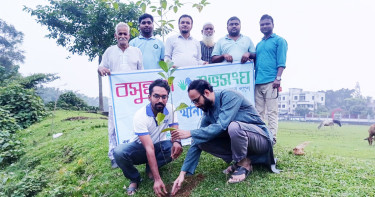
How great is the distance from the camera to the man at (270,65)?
149 inches

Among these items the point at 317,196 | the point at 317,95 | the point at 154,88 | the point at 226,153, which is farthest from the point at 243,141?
the point at 317,95

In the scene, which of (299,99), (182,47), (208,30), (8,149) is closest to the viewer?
(182,47)

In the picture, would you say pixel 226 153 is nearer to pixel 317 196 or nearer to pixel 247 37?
pixel 317 196

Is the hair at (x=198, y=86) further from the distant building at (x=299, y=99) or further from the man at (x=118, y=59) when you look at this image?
the distant building at (x=299, y=99)

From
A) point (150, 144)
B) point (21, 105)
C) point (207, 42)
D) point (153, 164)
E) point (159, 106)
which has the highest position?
point (207, 42)

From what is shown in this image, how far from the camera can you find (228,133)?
2.55m

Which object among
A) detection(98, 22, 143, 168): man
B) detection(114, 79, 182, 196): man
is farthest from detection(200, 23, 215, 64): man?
detection(114, 79, 182, 196): man

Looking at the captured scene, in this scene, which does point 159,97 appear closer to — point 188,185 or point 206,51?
point 188,185

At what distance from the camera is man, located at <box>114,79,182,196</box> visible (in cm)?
265

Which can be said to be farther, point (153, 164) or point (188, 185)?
point (188, 185)

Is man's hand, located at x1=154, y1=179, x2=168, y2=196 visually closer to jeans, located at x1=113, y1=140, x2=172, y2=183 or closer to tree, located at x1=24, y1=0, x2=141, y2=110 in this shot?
jeans, located at x1=113, y1=140, x2=172, y2=183

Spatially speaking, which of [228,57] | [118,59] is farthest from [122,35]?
[228,57]

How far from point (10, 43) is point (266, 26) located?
126ft

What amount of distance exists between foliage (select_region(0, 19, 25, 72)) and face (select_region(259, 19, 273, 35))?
116 ft
